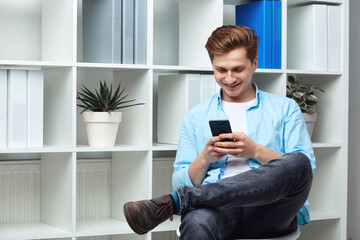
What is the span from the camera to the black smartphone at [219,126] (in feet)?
6.69

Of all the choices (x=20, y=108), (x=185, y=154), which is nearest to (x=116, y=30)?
(x=20, y=108)

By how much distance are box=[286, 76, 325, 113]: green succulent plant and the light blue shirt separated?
2.06 feet

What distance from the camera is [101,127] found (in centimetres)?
252

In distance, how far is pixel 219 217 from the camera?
1.89m

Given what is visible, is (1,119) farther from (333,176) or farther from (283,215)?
(333,176)

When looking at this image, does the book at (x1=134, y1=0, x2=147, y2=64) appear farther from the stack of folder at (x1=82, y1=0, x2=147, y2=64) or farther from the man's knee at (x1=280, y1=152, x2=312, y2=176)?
the man's knee at (x1=280, y1=152, x2=312, y2=176)

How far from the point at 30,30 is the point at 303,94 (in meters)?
1.41

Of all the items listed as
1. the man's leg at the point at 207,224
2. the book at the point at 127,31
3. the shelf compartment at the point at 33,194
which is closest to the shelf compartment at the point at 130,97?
the book at the point at 127,31

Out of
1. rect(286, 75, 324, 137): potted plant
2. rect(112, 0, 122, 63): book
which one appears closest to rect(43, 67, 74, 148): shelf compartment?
rect(112, 0, 122, 63): book

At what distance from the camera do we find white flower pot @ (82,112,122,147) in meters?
2.52

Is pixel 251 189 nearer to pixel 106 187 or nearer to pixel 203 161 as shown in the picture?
pixel 203 161

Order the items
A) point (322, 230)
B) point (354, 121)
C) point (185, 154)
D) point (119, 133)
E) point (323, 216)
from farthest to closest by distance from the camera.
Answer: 1. point (354, 121)
2. point (322, 230)
3. point (323, 216)
4. point (119, 133)
5. point (185, 154)

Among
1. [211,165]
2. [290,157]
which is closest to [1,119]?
[211,165]

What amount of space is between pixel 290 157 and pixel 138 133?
3.06 feet
